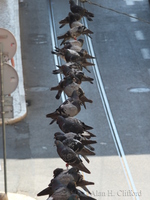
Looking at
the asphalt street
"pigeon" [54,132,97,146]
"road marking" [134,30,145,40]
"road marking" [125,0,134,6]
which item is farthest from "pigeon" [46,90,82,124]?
"road marking" [125,0,134,6]

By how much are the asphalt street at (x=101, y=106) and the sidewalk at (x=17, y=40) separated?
10.7 inches

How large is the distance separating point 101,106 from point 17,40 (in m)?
6.04

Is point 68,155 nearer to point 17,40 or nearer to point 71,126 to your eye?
point 71,126

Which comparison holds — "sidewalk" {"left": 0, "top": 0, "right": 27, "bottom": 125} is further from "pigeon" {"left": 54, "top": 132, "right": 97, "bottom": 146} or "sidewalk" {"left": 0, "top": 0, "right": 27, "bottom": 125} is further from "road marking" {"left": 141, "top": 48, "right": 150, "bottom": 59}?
"pigeon" {"left": 54, "top": 132, "right": 97, "bottom": 146}

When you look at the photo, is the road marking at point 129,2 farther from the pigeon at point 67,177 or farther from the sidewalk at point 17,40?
the pigeon at point 67,177

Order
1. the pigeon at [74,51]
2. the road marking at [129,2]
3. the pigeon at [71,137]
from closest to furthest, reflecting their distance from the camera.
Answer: the pigeon at [71,137] → the pigeon at [74,51] → the road marking at [129,2]

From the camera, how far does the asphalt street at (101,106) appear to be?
656 inches

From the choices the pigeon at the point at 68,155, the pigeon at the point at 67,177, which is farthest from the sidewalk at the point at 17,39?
the pigeon at the point at 67,177

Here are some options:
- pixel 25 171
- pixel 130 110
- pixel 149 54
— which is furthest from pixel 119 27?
pixel 25 171

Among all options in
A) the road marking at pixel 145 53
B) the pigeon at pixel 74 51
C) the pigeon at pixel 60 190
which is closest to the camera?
the pigeon at pixel 60 190

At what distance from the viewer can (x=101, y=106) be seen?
69.9ft

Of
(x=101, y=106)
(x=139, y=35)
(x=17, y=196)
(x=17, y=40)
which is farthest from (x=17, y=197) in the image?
(x=139, y=35)

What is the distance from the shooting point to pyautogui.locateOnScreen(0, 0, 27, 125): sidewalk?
2072 cm

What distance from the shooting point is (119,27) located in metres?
28.0
